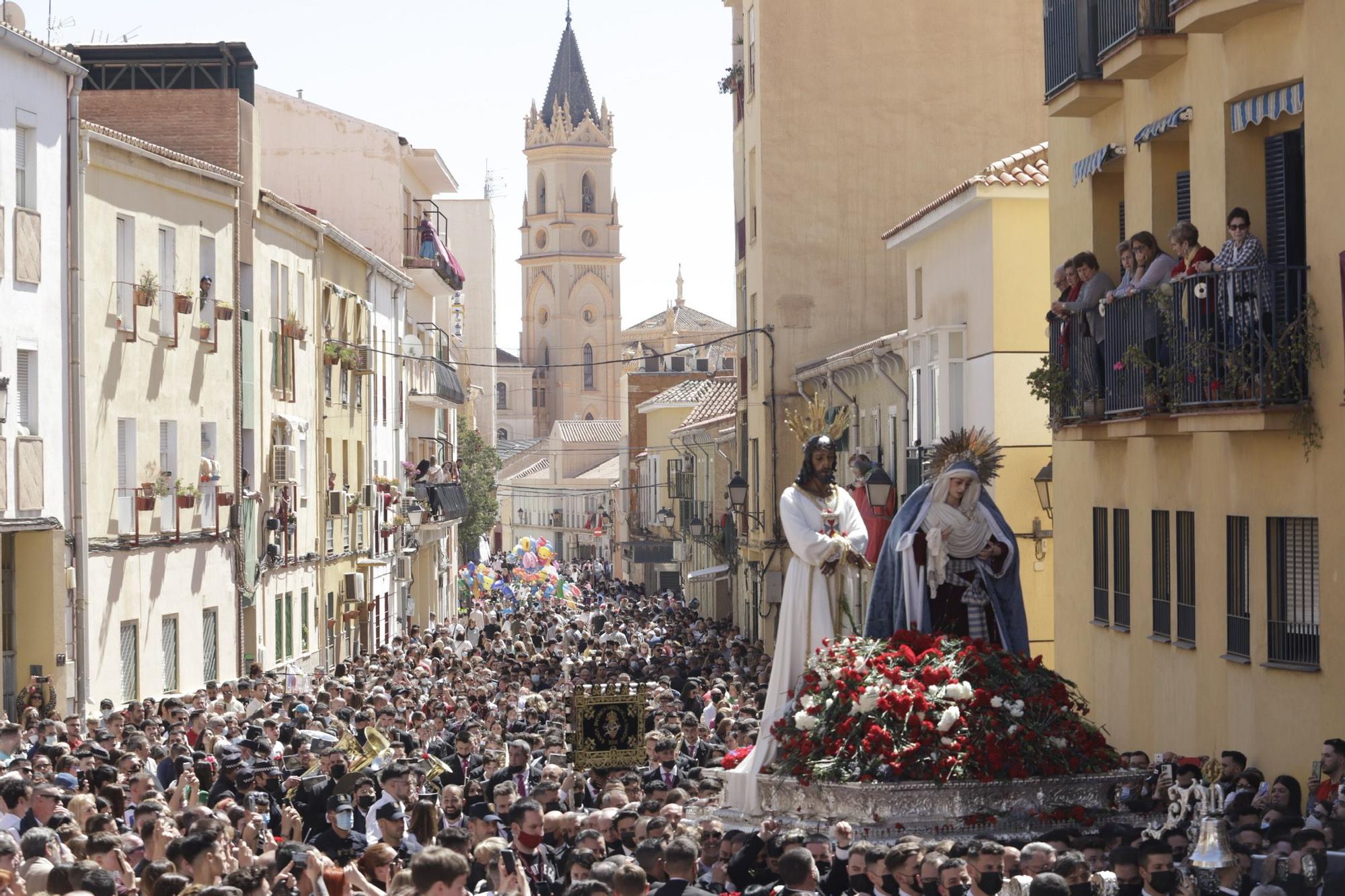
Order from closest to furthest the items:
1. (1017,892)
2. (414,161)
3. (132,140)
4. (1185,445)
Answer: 1. (1017,892)
2. (1185,445)
3. (132,140)
4. (414,161)

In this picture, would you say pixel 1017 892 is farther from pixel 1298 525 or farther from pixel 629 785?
pixel 1298 525

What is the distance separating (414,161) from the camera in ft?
165

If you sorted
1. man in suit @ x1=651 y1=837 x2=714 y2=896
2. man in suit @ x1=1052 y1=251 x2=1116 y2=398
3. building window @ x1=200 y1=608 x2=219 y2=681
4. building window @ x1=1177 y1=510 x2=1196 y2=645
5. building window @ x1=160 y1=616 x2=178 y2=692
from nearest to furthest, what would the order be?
man in suit @ x1=651 y1=837 x2=714 y2=896 → building window @ x1=1177 y1=510 x2=1196 y2=645 → man in suit @ x1=1052 y1=251 x2=1116 y2=398 → building window @ x1=160 y1=616 x2=178 y2=692 → building window @ x1=200 y1=608 x2=219 y2=681

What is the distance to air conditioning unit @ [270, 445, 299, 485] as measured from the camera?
33.7 meters

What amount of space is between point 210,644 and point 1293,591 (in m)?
18.9

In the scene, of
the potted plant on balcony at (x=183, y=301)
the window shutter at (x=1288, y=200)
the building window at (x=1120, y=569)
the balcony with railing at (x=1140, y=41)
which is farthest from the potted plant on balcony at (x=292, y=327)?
the window shutter at (x=1288, y=200)

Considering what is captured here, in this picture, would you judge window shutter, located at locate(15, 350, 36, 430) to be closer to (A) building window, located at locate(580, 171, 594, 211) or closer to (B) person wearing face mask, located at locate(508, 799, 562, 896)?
(B) person wearing face mask, located at locate(508, 799, 562, 896)

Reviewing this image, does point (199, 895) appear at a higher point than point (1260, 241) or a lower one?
lower

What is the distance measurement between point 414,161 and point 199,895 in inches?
1707

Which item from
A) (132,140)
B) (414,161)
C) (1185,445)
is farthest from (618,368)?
(1185,445)

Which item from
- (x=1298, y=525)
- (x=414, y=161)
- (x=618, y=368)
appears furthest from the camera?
(x=618, y=368)

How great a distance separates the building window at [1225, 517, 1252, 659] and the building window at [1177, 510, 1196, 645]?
0.85 m

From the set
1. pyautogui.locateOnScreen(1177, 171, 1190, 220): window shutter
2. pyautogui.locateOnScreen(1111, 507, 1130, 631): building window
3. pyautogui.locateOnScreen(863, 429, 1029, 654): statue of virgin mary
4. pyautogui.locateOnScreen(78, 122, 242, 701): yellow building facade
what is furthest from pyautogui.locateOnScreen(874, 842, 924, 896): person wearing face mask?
pyautogui.locateOnScreen(78, 122, 242, 701): yellow building facade

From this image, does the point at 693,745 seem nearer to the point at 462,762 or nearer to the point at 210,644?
the point at 462,762
